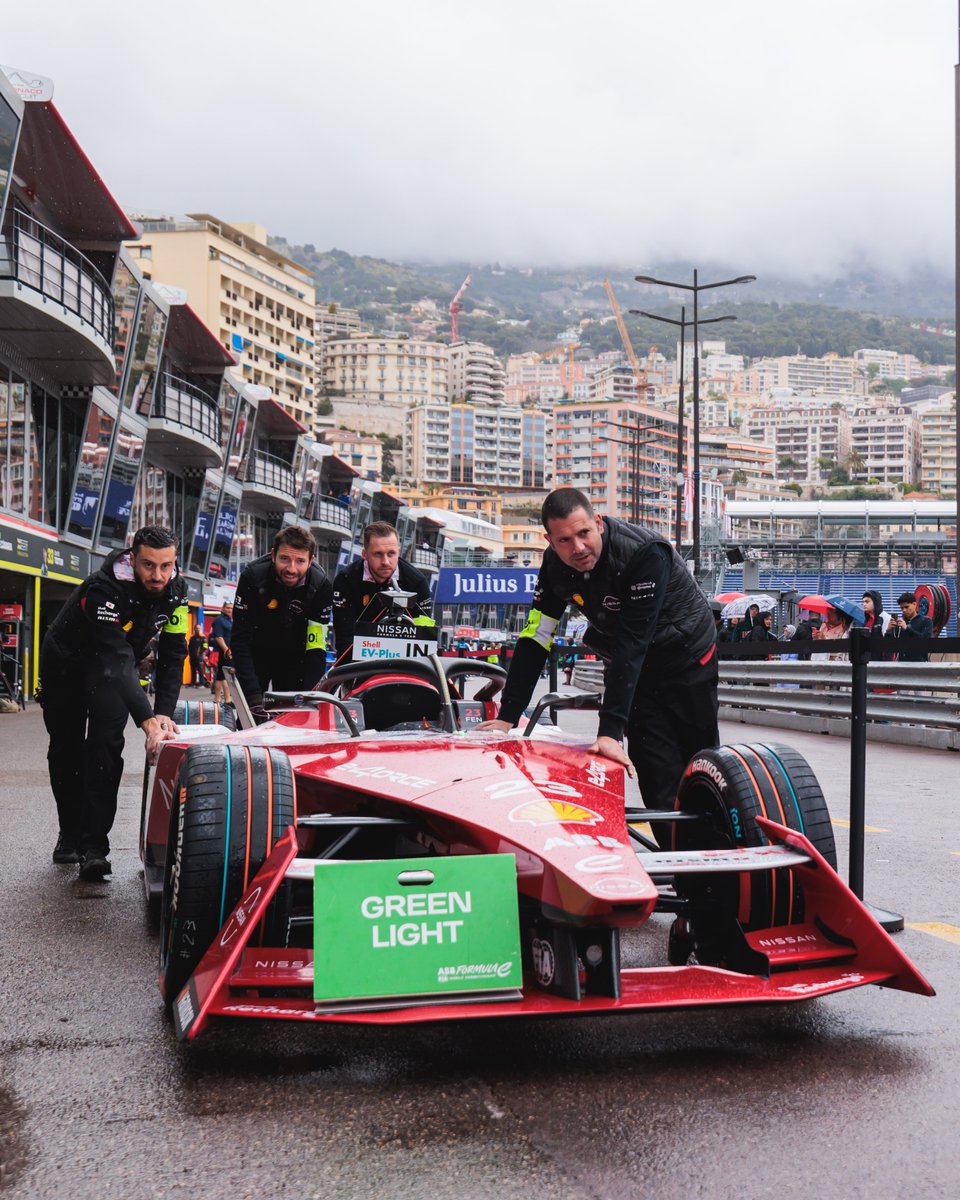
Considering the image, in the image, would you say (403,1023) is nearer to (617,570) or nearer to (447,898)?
(447,898)

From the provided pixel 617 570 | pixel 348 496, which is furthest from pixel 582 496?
pixel 348 496

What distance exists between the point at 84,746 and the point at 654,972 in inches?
145

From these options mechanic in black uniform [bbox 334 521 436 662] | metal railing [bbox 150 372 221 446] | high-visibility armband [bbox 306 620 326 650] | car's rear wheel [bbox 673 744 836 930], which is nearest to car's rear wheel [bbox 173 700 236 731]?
high-visibility armband [bbox 306 620 326 650]

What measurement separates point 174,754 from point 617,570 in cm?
185

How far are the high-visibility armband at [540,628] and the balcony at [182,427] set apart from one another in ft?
101

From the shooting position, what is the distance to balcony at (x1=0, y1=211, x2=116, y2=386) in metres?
22.2

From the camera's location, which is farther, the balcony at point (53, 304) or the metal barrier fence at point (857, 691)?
the balcony at point (53, 304)

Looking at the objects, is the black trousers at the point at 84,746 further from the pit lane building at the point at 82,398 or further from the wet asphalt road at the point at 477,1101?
the pit lane building at the point at 82,398

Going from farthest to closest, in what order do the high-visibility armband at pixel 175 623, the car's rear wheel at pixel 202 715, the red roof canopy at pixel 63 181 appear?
the red roof canopy at pixel 63 181
the car's rear wheel at pixel 202 715
the high-visibility armband at pixel 175 623

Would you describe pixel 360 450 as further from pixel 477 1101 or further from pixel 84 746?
pixel 477 1101

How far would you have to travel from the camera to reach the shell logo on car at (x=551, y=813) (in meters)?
3.75

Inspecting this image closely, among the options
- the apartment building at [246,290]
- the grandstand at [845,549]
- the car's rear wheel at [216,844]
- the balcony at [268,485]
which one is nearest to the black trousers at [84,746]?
the car's rear wheel at [216,844]

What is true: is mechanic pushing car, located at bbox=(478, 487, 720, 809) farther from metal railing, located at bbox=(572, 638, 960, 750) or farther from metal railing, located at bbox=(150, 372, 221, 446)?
metal railing, located at bbox=(150, 372, 221, 446)

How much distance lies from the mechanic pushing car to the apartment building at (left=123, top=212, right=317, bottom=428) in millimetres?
89106
